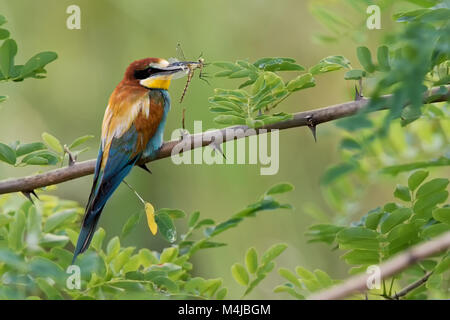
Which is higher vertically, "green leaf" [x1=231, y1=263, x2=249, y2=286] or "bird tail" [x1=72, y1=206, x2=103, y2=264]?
"bird tail" [x1=72, y1=206, x2=103, y2=264]

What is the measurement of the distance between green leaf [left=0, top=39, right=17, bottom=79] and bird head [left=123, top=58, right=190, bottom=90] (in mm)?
460

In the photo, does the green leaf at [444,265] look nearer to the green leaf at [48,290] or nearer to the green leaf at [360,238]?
the green leaf at [360,238]

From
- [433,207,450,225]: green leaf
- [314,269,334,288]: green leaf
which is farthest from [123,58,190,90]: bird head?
[433,207,450,225]: green leaf

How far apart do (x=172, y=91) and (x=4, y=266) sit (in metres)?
0.89

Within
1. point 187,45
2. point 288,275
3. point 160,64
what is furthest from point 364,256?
point 187,45

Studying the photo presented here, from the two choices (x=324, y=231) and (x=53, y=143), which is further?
(x=53, y=143)

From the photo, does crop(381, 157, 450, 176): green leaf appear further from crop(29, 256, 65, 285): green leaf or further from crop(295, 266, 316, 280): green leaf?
crop(29, 256, 65, 285): green leaf

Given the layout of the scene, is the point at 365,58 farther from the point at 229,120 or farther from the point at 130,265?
the point at 130,265

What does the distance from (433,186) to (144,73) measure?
77 centimetres

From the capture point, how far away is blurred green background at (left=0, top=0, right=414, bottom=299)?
7.41ft

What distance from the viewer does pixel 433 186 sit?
98 cm

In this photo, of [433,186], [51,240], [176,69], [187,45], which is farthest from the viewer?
[187,45]

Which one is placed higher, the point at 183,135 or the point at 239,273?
the point at 183,135
